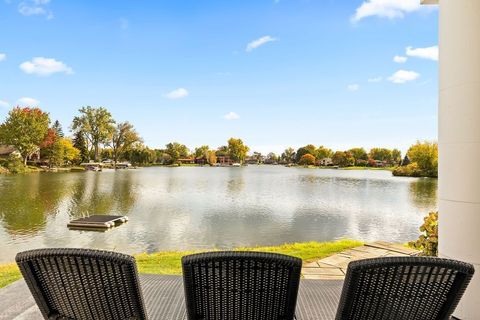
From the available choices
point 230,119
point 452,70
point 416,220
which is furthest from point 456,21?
point 230,119

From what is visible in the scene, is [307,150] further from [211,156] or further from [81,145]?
[81,145]

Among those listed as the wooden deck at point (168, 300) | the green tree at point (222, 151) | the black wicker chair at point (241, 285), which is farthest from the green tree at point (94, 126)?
the black wicker chair at point (241, 285)

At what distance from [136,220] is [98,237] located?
9.97 feet

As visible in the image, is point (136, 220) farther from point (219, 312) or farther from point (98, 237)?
point (219, 312)

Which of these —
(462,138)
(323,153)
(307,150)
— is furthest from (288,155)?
(462,138)

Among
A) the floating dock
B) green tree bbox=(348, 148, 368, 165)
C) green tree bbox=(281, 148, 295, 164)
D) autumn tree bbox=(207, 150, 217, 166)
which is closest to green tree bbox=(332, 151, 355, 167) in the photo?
green tree bbox=(348, 148, 368, 165)

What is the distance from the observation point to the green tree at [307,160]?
46.2m

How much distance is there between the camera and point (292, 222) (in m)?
14.0

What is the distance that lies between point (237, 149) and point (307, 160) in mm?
8843

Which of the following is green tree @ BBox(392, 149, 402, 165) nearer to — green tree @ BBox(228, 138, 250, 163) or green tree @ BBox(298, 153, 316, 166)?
green tree @ BBox(298, 153, 316, 166)

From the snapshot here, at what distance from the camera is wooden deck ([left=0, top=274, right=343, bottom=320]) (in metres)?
2.09

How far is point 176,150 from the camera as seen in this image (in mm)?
50156

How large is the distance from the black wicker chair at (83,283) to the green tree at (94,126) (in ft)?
170

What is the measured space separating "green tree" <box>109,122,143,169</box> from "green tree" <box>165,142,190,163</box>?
466 cm
